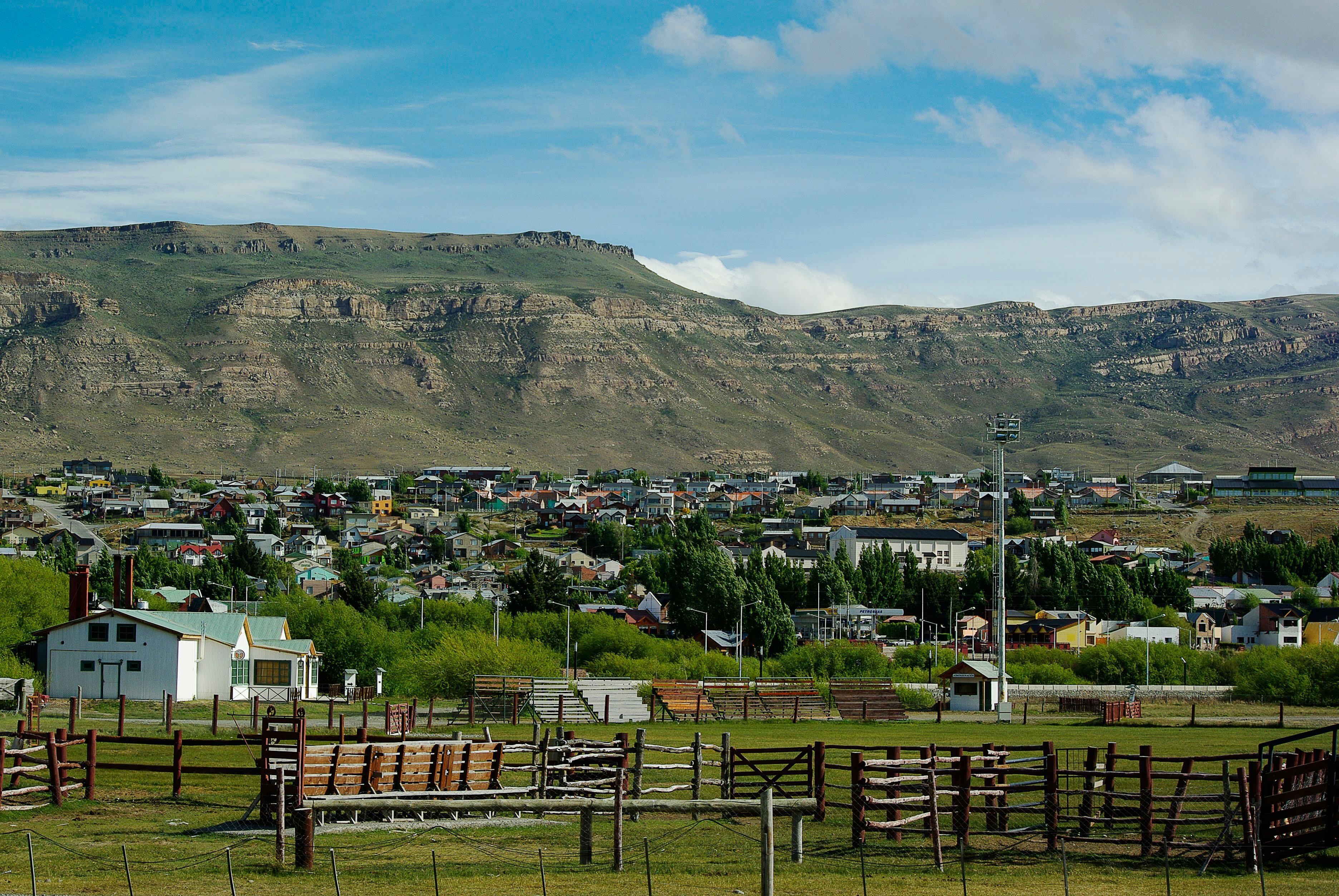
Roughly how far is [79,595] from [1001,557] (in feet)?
145

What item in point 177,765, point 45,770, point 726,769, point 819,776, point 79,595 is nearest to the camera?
point 819,776

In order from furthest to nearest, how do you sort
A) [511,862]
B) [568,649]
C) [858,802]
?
[568,649] → [858,802] → [511,862]

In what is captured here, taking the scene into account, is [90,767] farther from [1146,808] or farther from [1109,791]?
[1146,808]

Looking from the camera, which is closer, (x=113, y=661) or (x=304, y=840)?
(x=304, y=840)

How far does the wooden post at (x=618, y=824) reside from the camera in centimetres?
1894

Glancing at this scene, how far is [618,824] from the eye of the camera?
19.1m

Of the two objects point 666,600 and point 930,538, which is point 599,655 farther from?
point 930,538

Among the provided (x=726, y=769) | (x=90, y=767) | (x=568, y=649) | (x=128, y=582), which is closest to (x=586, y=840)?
(x=726, y=769)

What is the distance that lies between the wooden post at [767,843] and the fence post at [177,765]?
1279 cm

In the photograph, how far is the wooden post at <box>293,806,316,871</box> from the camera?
18.8m

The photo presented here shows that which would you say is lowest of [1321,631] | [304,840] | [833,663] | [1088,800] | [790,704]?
[1321,631]

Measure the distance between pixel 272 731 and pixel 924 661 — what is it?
73.9 m

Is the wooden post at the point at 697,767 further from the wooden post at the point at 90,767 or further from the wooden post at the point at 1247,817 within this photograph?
the wooden post at the point at 90,767

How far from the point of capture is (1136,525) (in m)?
186
